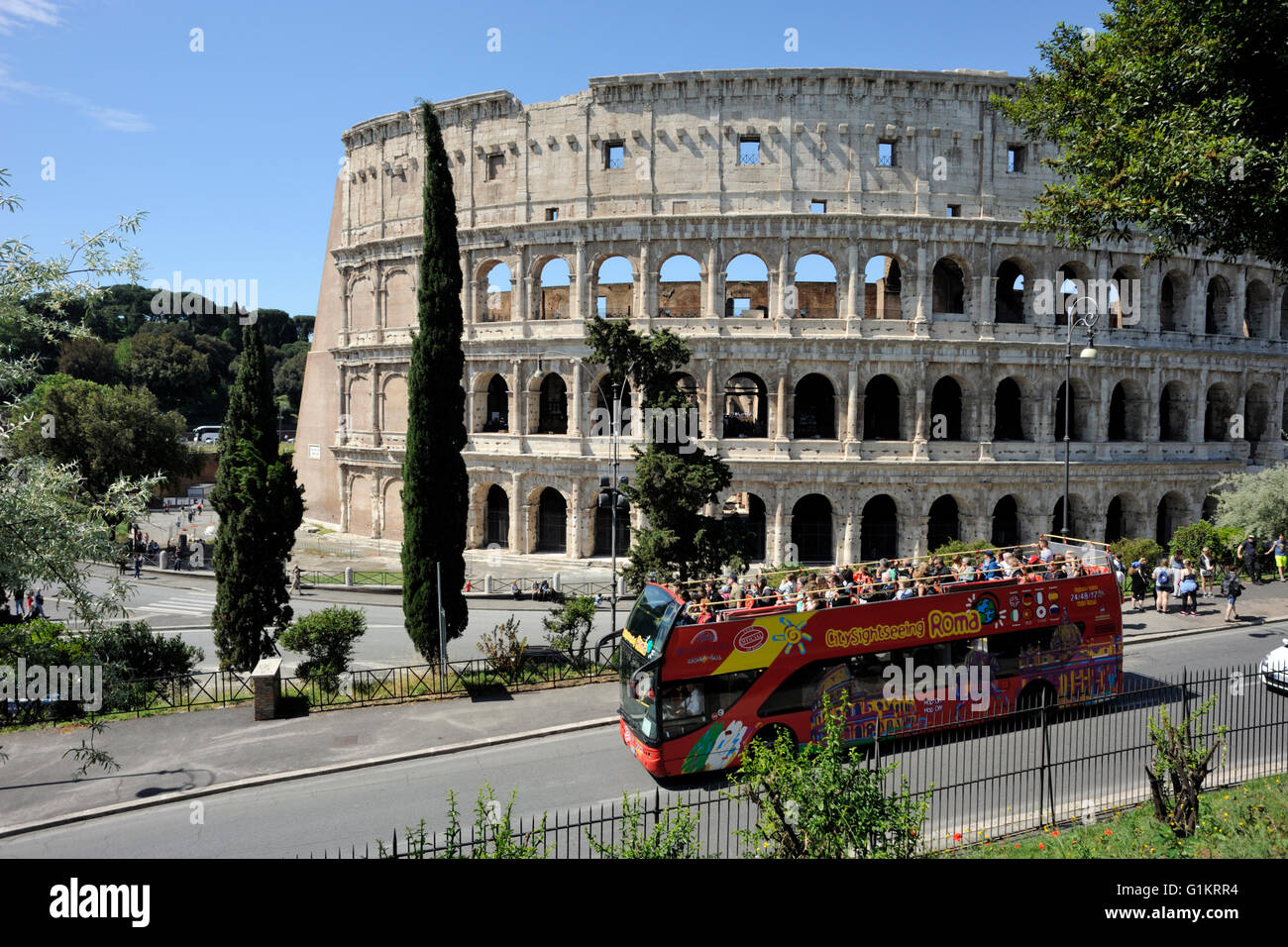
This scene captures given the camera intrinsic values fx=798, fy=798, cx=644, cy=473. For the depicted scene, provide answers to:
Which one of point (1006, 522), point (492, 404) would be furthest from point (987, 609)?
point (492, 404)

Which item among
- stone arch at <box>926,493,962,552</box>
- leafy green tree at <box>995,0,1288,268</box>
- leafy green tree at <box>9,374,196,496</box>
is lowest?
stone arch at <box>926,493,962,552</box>

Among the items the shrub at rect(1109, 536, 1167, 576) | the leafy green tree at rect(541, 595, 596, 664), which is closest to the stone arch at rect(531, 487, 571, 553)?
the leafy green tree at rect(541, 595, 596, 664)

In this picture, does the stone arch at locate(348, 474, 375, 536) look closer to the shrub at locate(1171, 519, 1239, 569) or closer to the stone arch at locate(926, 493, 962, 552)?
the stone arch at locate(926, 493, 962, 552)

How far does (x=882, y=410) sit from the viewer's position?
3525 centimetres

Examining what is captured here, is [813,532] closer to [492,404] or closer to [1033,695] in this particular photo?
[492,404]

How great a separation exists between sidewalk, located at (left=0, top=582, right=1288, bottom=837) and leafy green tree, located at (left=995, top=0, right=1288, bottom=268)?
14.2m

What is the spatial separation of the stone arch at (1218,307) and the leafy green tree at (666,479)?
29.0 m

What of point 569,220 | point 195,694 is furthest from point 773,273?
point 195,694

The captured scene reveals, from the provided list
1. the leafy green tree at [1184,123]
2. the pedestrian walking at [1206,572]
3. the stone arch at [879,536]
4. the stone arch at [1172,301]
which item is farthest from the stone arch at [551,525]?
the stone arch at [1172,301]

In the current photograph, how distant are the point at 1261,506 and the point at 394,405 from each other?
35.9 metres

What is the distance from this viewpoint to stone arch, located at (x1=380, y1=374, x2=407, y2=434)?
126ft

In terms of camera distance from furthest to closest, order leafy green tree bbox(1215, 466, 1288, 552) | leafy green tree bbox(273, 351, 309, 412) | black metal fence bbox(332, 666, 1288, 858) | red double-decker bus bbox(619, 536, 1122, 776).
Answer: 1. leafy green tree bbox(273, 351, 309, 412)
2. leafy green tree bbox(1215, 466, 1288, 552)
3. red double-decker bus bbox(619, 536, 1122, 776)
4. black metal fence bbox(332, 666, 1288, 858)
